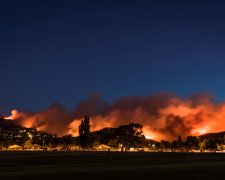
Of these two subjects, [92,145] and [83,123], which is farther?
[92,145]

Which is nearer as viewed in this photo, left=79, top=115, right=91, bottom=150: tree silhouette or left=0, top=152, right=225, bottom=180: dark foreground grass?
left=0, top=152, right=225, bottom=180: dark foreground grass

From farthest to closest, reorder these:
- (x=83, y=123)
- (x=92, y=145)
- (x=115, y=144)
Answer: (x=115, y=144) < (x=92, y=145) < (x=83, y=123)

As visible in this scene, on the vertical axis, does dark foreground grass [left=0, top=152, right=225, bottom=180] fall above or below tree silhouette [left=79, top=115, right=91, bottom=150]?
below

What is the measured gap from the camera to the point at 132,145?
647ft

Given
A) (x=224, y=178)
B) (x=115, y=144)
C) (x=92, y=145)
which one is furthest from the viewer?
(x=115, y=144)

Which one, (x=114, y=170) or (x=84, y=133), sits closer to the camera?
(x=114, y=170)

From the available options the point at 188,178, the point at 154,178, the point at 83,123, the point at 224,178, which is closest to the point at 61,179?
A: the point at 154,178

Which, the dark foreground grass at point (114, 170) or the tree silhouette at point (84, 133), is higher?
the tree silhouette at point (84, 133)

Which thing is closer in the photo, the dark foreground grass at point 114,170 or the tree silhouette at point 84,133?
the dark foreground grass at point 114,170

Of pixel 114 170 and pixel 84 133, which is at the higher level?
pixel 84 133

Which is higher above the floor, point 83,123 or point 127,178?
point 83,123

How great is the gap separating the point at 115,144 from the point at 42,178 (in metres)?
164

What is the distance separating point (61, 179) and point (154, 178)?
6000mm

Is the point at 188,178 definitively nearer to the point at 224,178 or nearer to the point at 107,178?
the point at 224,178
